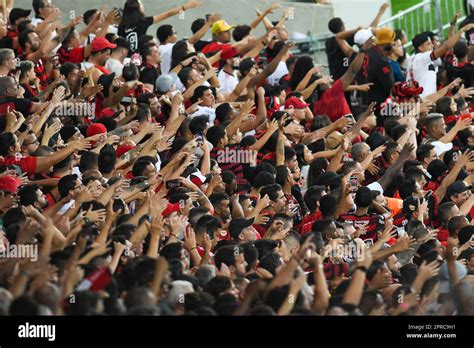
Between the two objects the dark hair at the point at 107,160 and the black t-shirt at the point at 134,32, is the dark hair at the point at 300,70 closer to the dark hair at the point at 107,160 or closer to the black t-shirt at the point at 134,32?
the black t-shirt at the point at 134,32

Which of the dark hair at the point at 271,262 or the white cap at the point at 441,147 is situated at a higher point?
the dark hair at the point at 271,262

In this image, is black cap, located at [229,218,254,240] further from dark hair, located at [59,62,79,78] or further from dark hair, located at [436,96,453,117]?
dark hair, located at [436,96,453,117]

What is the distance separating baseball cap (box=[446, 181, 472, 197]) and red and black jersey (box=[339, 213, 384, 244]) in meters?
1.26

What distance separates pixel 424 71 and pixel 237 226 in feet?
21.6

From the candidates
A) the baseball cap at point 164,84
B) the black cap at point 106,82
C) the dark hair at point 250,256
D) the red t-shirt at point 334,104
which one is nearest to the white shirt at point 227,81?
the red t-shirt at point 334,104

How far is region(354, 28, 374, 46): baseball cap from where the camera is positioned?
19.3 m

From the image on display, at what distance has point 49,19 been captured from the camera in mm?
17016

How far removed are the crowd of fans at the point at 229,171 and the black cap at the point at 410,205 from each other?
0.07 ft

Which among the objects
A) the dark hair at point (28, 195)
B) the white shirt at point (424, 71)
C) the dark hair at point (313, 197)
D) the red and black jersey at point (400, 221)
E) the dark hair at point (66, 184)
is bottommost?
the white shirt at point (424, 71)

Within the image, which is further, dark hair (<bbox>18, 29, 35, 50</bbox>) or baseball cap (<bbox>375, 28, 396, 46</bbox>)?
baseball cap (<bbox>375, 28, 396, 46</bbox>)

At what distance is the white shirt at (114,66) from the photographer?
17.0 metres

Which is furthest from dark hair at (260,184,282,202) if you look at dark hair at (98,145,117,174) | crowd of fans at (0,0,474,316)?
dark hair at (98,145,117,174)

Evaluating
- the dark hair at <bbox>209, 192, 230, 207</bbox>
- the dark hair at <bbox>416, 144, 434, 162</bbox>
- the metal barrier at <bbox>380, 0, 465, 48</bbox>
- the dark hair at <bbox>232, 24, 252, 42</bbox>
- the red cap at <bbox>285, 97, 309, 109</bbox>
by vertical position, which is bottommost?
the metal barrier at <bbox>380, 0, 465, 48</bbox>
